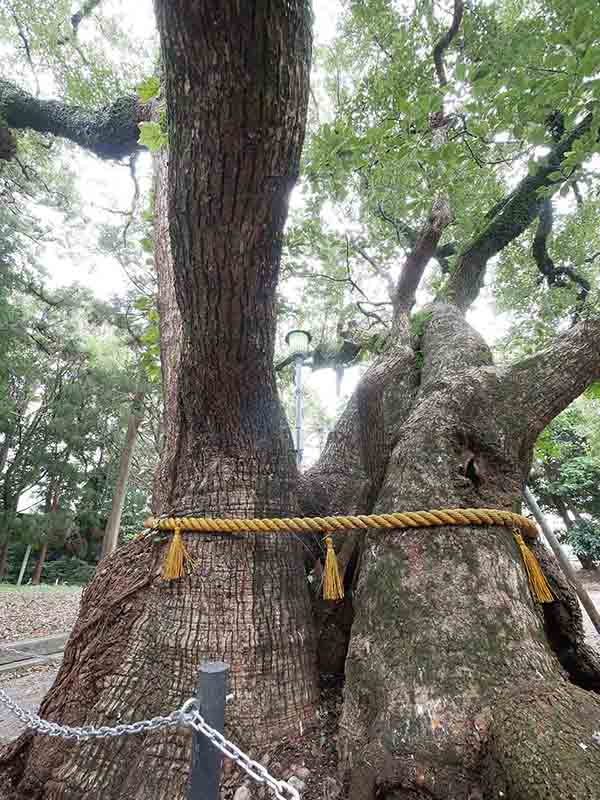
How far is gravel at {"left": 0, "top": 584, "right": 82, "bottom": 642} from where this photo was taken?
529 centimetres

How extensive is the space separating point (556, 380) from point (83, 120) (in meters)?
4.47

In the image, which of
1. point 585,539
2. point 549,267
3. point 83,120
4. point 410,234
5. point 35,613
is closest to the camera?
point 83,120

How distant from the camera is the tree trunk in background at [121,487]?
30.2 ft

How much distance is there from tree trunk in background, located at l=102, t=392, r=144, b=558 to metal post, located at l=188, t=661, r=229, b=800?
926 centimetres

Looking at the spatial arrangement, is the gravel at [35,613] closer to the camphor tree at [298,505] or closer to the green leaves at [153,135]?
the camphor tree at [298,505]

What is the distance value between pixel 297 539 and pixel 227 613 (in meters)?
0.48

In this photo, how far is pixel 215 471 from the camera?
1.91m

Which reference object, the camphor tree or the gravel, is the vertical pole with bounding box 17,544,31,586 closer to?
the gravel

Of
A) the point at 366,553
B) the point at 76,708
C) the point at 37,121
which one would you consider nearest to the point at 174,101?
the point at 366,553

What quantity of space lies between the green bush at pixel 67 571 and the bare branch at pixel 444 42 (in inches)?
529

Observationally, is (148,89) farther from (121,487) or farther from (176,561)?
(121,487)

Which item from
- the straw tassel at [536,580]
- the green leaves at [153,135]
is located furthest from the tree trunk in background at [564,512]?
the green leaves at [153,135]

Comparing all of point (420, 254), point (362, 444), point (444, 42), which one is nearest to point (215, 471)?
point (362, 444)

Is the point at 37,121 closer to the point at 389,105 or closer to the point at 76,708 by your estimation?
the point at 389,105
